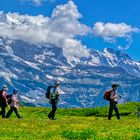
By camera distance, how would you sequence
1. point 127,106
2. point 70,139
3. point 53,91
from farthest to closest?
point 127,106, point 53,91, point 70,139

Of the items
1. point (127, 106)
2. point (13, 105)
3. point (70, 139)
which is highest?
point (127, 106)

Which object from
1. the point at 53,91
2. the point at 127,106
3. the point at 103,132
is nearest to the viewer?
the point at 103,132

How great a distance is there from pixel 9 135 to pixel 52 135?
223cm

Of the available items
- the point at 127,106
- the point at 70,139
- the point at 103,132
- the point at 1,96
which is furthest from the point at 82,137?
the point at 127,106

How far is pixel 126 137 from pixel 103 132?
352 cm

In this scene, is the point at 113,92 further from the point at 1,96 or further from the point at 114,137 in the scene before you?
the point at 114,137

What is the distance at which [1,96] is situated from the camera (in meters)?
50.6

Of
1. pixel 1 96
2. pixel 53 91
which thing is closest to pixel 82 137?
pixel 53 91

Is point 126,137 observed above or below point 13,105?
below

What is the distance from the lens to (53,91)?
159ft

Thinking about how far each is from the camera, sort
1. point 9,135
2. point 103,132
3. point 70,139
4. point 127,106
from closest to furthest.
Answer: point 70,139 < point 9,135 < point 103,132 < point 127,106

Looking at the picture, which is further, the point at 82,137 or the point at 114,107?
the point at 114,107

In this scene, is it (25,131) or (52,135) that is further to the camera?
(25,131)

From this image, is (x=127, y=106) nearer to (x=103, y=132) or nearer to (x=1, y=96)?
(x=1, y=96)
